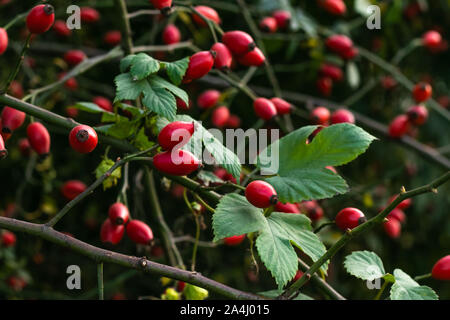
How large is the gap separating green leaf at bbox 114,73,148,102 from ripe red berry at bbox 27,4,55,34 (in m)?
0.24

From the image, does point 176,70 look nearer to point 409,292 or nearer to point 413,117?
point 409,292

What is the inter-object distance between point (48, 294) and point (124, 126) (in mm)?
1001

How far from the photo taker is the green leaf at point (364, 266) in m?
1.01

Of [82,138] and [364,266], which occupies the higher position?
[82,138]

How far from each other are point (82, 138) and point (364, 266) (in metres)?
0.62

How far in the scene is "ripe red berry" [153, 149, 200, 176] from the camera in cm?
99

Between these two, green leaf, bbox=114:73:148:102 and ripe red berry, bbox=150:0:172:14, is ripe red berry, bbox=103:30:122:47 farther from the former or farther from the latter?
green leaf, bbox=114:73:148:102

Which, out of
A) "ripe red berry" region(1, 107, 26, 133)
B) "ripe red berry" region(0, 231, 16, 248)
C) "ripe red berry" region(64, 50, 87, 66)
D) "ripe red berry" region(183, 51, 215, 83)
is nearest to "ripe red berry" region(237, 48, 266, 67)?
"ripe red berry" region(183, 51, 215, 83)

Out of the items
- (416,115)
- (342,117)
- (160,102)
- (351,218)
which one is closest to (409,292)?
(351,218)

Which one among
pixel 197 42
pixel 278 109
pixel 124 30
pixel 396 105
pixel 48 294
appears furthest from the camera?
pixel 396 105

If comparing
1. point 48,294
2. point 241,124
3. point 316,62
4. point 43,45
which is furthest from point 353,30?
point 48,294

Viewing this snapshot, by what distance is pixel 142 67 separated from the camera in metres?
1.07

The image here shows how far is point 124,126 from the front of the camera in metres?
1.14

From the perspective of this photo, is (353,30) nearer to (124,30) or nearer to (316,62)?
(316,62)
